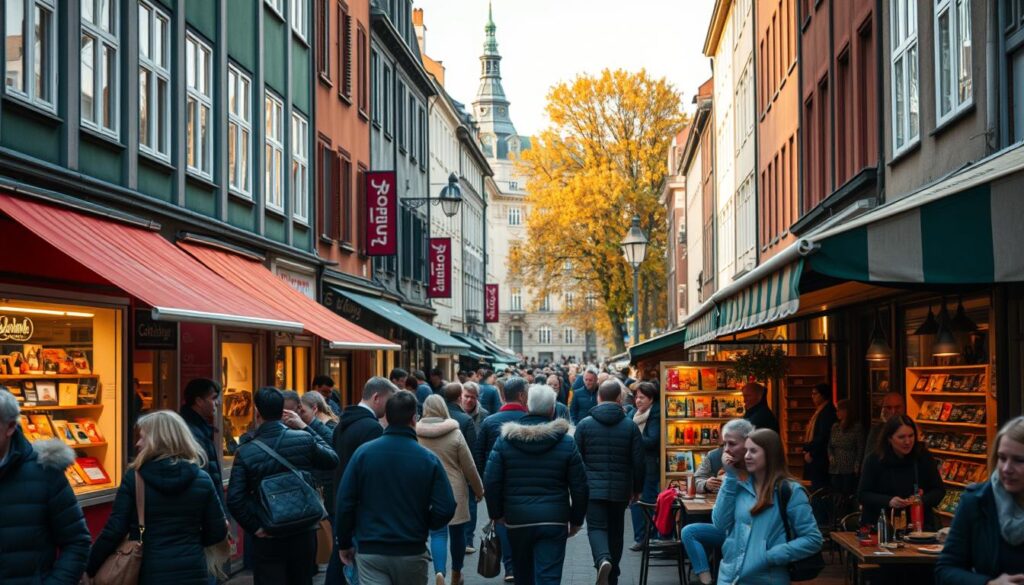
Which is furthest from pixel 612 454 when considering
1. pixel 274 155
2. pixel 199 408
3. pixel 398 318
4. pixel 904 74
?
pixel 398 318

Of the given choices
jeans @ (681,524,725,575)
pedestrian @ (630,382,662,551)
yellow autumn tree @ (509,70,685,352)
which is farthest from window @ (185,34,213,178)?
yellow autumn tree @ (509,70,685,352)

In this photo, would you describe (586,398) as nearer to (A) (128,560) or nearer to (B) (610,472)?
(B) (610,472)

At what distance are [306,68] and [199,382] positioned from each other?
14.3m

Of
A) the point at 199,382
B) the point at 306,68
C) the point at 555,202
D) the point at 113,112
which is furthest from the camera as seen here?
the point at 555,202

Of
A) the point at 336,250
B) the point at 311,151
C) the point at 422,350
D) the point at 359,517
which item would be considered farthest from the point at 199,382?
the point at 422,350

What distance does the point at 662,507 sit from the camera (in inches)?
501

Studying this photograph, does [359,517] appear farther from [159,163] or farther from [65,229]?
[159,163]

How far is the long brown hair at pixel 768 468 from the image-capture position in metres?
7.51

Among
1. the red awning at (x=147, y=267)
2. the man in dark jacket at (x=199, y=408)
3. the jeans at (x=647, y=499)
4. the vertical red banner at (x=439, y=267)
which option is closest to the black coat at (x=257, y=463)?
the man in dark jacket at (x=199, y=408)

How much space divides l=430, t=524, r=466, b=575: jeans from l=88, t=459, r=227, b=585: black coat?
527 centimetres

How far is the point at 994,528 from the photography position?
5.67 meters

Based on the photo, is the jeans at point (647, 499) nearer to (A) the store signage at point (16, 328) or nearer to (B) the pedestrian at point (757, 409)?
(B) the pedestrian at point (757, 409)

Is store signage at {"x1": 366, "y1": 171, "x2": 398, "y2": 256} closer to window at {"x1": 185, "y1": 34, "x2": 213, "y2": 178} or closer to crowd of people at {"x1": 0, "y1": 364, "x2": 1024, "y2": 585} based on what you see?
window at {"x1": 185, "y1": 34, "x2": 213, "y2": 178}

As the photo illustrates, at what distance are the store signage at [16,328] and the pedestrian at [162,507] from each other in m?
3.90
